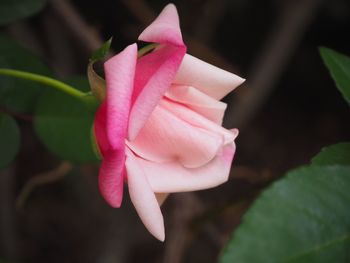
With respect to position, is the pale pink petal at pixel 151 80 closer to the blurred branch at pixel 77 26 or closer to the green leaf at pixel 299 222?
the green leaf at pixel 299 222

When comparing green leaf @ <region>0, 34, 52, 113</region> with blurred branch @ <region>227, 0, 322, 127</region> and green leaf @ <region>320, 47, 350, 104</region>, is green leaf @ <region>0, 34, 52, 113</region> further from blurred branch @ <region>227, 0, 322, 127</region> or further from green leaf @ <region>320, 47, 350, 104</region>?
blurred branch @ <region>227, 0, 322, 127</region>

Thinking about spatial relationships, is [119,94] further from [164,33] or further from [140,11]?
[140,11]

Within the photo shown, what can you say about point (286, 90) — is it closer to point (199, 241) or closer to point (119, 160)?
point (199, 241)

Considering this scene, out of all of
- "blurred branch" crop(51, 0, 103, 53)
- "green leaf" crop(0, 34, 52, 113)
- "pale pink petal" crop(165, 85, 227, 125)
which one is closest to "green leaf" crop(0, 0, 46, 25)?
"green leaf" crop(0, 34, 52, 113)

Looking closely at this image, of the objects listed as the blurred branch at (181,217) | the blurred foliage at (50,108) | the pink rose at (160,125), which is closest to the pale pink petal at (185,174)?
the pink rose at (160,125)

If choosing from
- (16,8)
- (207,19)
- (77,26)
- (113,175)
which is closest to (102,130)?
(113,175)
